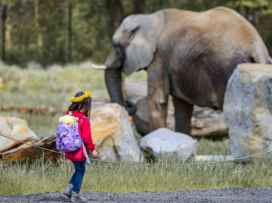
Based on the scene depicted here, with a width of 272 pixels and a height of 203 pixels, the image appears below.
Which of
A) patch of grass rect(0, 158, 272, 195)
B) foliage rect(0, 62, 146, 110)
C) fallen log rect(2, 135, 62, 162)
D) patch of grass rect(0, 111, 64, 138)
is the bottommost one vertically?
foliage rect(0, 62, 146, 110)

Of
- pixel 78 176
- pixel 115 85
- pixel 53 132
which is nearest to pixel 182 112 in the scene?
pixel 115 85

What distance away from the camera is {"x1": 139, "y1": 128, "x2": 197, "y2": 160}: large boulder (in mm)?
5504

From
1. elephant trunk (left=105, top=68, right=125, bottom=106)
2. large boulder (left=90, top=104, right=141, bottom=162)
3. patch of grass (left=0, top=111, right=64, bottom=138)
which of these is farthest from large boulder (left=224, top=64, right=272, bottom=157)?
patch of grass (left=0, top=111, right=64, bottom=138)

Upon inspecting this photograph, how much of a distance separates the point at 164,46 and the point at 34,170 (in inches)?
133

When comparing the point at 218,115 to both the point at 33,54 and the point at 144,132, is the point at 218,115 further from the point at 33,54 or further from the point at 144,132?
the point at 33,54

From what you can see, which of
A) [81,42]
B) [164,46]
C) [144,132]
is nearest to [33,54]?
[81,42]

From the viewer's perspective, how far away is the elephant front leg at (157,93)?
7117 mm

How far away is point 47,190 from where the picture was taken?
3924 millimetres

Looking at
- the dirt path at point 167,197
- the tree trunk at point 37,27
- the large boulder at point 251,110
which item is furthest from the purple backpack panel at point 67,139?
the tree trunk at point 37,27

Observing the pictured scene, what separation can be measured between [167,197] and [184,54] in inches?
140

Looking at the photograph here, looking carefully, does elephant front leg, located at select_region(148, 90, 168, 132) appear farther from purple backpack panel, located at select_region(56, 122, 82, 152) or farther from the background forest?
the background forest

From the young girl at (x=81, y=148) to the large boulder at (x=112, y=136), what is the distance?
1834 mm

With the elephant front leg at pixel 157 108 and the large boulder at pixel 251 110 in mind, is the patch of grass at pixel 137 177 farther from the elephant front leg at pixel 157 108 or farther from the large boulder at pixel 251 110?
the elephant front leg at pixel 157 108

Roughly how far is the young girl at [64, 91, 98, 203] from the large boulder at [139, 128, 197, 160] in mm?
1978
